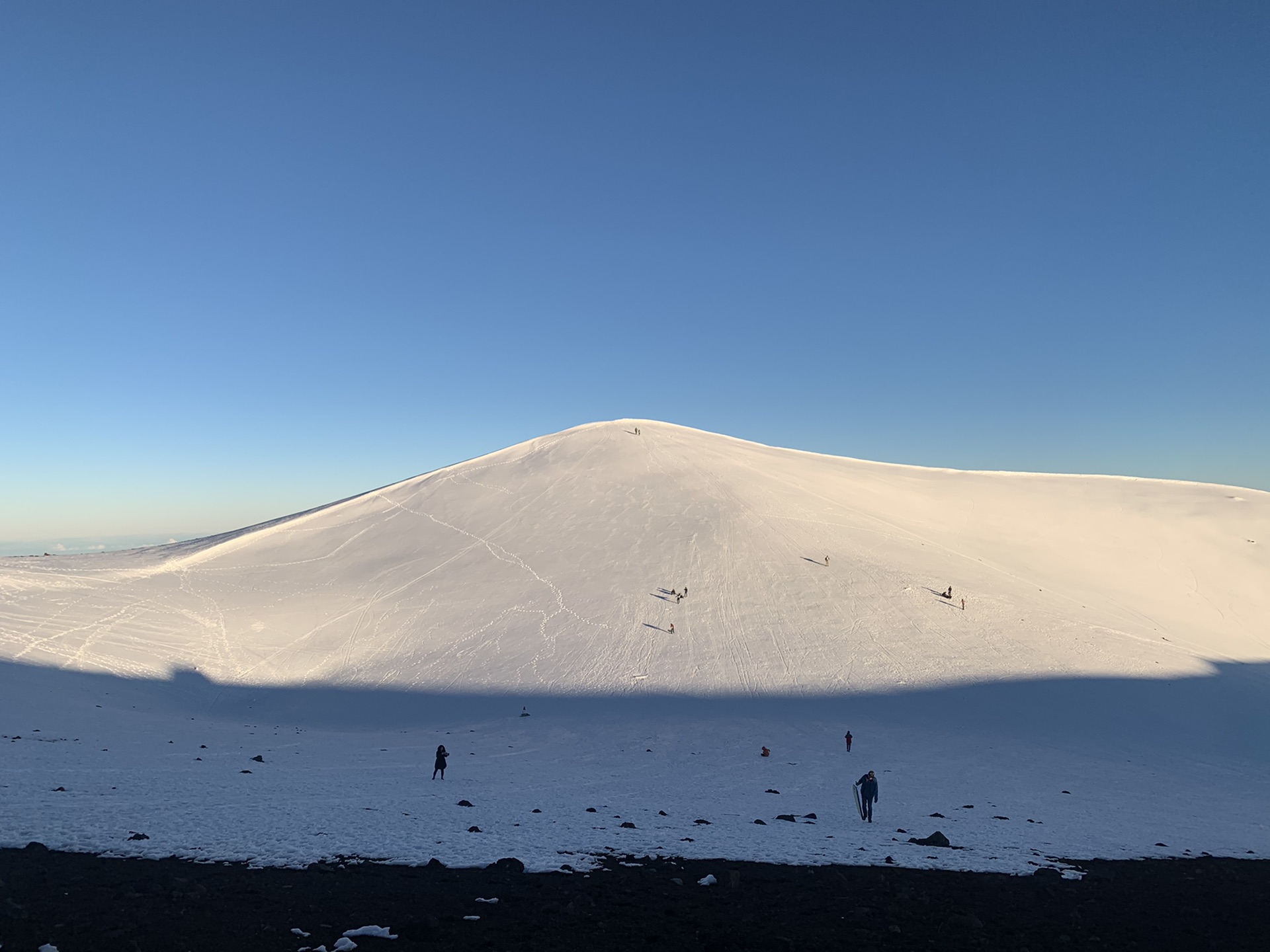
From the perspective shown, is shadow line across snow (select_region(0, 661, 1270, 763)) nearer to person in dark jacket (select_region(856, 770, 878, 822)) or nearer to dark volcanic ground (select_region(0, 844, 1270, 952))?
person in dark jacket (select_region(856, 770, 878, 822))

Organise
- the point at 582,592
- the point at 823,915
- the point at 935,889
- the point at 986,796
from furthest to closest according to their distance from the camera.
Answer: the point at 582,592 < the point at 986,796 < the point at 935,889 < the point at 823,915

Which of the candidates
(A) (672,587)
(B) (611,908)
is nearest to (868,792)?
(B) (611,908)

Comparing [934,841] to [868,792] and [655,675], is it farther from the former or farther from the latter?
[655,675]

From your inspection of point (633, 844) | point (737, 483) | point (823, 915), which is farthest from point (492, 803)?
point (737, 483)

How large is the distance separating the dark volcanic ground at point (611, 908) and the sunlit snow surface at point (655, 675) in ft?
3.94

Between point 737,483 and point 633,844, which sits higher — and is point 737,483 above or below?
above

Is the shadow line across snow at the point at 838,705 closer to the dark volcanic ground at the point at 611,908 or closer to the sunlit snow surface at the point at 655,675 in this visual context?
the sunlit snow surface at the point at 655,675

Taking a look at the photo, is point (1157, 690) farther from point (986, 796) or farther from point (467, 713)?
point (467, 713)

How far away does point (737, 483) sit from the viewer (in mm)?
57000

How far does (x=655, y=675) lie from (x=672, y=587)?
9396 millimetres

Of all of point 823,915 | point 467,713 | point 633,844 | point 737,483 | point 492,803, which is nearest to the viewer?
point 823,915

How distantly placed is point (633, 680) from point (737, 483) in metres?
27.4

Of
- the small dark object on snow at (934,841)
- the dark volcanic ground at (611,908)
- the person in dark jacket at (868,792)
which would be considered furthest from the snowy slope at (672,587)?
the dark volcanic ground at (611,908)

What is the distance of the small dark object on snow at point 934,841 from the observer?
15.2m
